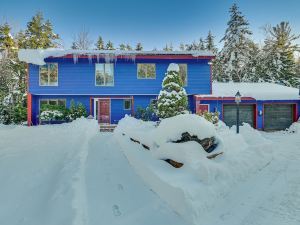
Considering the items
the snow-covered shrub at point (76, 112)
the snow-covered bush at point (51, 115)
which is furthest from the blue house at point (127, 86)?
the snow-covered bush at point (51, 115)

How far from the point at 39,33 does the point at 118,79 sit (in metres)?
18.2

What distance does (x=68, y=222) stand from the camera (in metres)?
3.90

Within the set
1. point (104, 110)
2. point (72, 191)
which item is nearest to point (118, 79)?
point (104, 110)

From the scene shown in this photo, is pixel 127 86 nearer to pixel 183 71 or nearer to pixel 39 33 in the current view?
pixel 183 71

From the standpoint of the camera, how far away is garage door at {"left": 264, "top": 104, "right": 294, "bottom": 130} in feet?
67.7

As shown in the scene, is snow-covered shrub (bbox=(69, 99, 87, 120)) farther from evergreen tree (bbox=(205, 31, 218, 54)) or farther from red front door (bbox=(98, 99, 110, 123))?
evergreen tree (bbox=(205, 31, 218, 54))

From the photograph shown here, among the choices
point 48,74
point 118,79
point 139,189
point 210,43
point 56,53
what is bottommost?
point 139,189

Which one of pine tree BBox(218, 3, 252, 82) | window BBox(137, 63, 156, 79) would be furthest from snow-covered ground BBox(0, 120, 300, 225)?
pine tree BBox(218, 3, 252, 82)

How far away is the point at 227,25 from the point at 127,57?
65.7 ft

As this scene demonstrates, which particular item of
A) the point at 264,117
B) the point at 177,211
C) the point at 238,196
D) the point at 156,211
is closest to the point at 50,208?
the point at 156,211

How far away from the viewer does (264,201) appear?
5.49 m

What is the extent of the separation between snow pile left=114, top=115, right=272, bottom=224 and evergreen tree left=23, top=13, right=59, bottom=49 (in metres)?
27.9

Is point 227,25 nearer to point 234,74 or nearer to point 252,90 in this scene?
point 234,74

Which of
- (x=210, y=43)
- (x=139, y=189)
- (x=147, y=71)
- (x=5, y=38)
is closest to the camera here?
(x=139, y=189)
